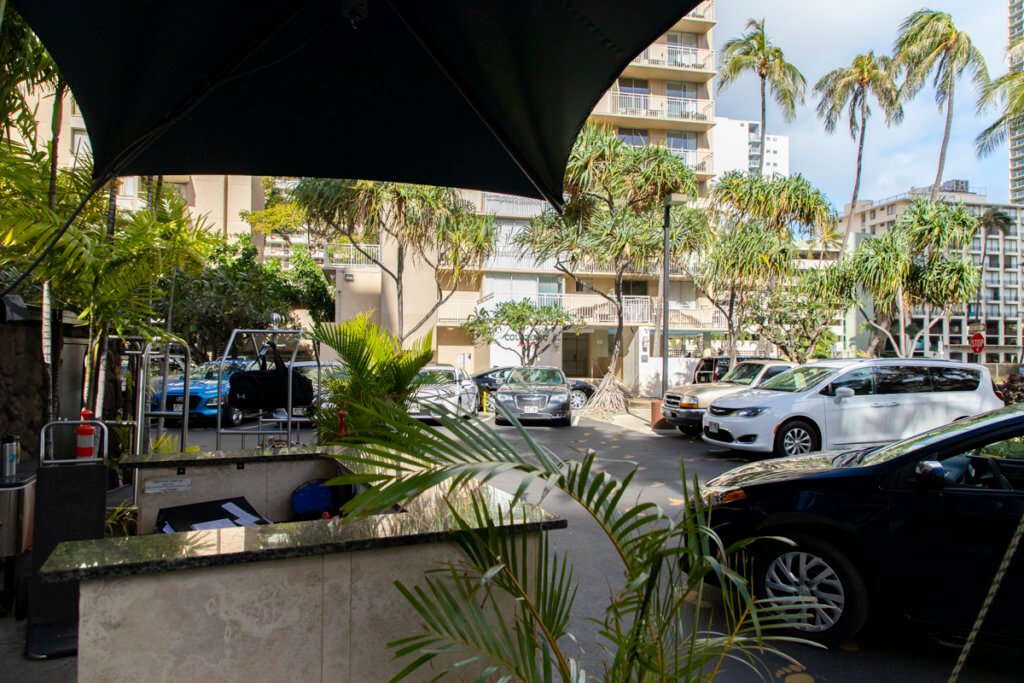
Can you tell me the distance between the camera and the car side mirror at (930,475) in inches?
132

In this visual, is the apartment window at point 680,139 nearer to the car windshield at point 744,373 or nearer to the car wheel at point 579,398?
the car wheel at point 579,398

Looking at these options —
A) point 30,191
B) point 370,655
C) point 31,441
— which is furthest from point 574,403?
point 370,655

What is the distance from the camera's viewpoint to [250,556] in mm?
1813

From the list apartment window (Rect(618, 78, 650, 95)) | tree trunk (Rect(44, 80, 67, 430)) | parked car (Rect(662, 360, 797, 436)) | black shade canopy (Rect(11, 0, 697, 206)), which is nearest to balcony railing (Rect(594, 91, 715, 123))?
apartment window (Rect(618, 78, 650, 95))

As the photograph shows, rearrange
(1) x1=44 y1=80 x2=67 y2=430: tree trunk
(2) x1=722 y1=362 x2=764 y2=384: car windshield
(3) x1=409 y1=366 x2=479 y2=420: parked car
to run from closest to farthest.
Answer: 1. (3) x1=409 y1=366 x2=479 y2=420: parked car
2. (1) x1=44 y1=80 x2=67 y2=430: tree trunk
3. (2) x1=722 y1=362 x2=764 y2=384: car windshield

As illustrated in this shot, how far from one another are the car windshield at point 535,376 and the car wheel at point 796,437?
687 cm

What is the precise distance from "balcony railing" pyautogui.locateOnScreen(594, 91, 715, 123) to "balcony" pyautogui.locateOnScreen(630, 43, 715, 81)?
1268 mm

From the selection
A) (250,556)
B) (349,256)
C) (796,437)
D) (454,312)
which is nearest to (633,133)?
(454,312)

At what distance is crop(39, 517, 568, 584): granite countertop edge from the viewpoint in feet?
5.33

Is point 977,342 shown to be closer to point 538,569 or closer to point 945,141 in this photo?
point 945,141

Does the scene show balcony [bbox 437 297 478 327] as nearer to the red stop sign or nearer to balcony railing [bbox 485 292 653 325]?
balcony railing [bbox 485 292 653 325]

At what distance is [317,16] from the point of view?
2.58 metres

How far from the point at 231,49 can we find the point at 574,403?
17857 millimetres

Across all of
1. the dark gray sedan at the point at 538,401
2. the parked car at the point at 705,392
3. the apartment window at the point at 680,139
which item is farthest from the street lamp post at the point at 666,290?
the apartment window at the point at 680,139
